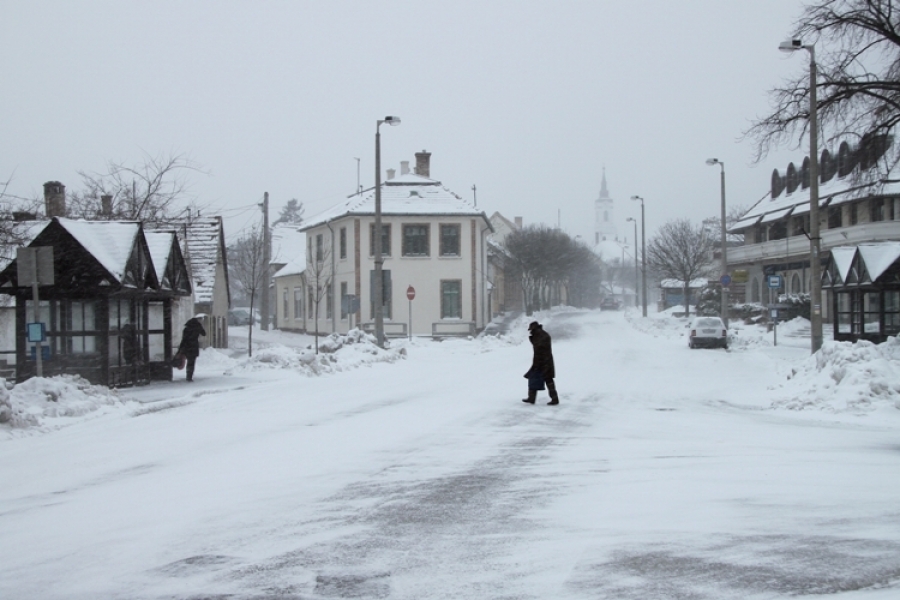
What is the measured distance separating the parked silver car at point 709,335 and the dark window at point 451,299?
1646 centimetres

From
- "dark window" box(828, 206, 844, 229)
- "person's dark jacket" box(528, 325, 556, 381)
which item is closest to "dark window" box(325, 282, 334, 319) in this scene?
"dark window" box(828, 206, 844, 229)

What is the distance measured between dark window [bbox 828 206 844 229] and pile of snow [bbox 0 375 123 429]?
4750 cm

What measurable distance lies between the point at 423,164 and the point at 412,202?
609 cm

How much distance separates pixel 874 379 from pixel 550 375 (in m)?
5.52

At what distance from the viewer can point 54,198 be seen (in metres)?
36.1

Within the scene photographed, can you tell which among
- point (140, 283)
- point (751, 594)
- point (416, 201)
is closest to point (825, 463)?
point (751, 594)

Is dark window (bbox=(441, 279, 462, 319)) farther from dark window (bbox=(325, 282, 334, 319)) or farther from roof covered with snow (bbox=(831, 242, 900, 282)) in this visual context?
roof covered with snow (bbox=(831, 242, 900, 282))

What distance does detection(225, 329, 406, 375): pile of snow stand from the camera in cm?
2381

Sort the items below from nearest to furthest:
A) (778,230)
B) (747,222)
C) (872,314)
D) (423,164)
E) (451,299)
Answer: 1. (872,314)
2. (451,299)
3. (423,164)
4. (778,230)
5. (747,222)

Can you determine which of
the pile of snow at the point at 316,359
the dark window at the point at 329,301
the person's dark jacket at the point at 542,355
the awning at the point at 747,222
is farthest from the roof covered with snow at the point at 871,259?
the awning at the point at 747,222

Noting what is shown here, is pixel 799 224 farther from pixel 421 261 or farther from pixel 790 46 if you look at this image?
pixel 790 46

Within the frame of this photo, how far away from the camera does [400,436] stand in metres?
12.0

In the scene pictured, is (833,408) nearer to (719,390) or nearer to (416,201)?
(719,390)

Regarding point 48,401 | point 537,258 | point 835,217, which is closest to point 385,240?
point 537,258
